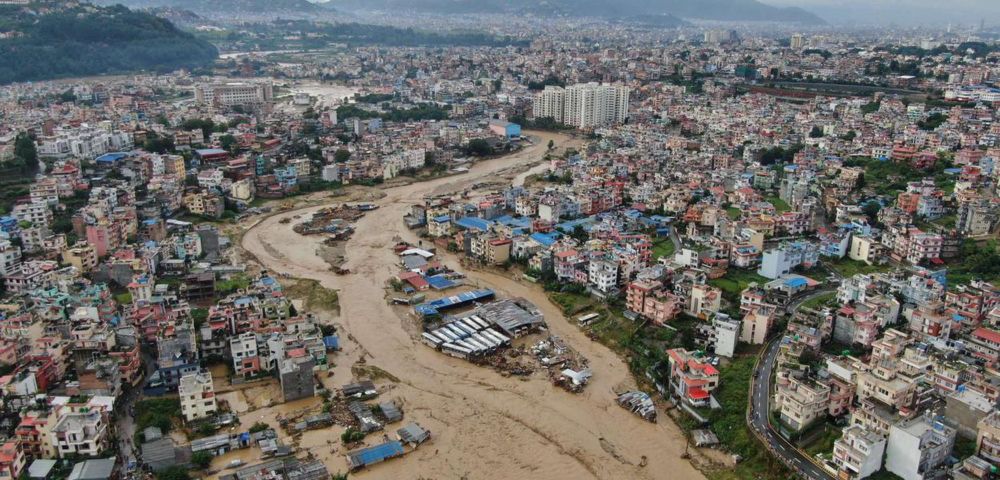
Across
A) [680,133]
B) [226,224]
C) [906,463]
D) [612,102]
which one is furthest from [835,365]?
[612,102]

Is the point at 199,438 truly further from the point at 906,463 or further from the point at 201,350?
the point at 906,463

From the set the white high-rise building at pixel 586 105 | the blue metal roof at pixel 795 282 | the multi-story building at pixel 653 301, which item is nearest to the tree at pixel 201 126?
the white high-rise building at pixel 586 105

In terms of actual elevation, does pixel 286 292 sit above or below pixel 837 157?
below

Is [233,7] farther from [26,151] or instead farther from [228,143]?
[26,151]

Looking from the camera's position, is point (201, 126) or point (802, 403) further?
point (201, 126)

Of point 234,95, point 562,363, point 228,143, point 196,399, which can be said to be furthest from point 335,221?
point 234,95
